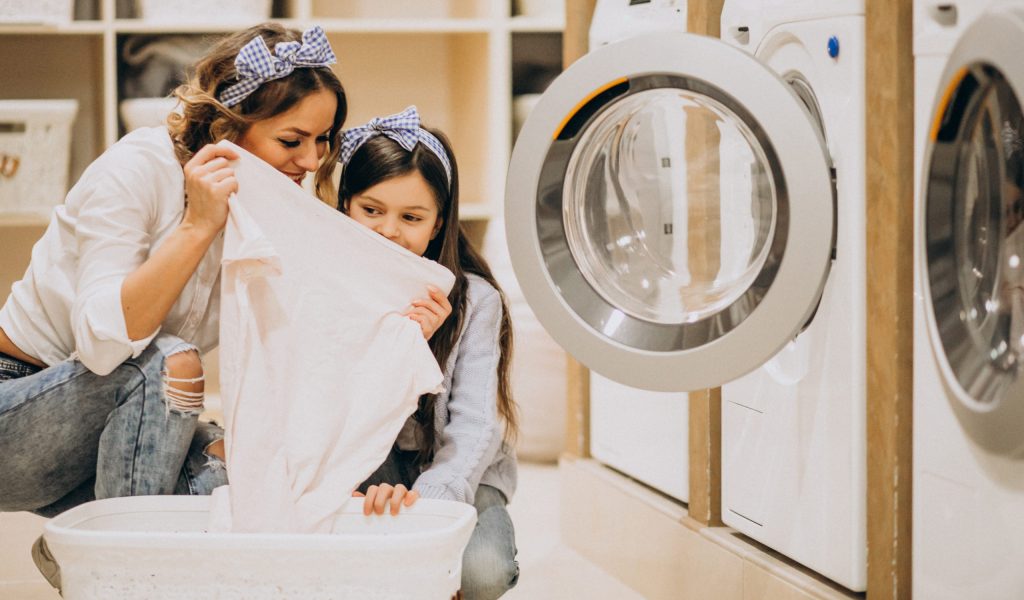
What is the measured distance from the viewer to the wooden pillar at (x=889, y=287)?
1.27 metres

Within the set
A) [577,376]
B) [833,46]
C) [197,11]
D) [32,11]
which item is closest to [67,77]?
[32,11]

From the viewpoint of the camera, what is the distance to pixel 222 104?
57.5 inches

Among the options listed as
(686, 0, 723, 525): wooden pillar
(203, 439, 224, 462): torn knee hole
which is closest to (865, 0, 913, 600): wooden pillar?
(686, 0, 723, 525): wooden pillar

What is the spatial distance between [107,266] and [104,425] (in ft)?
0.63

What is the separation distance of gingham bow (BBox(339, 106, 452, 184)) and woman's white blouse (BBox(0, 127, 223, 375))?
21 cm

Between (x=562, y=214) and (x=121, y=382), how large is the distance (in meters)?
0.57

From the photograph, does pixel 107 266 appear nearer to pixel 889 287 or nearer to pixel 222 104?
pixel 222 104

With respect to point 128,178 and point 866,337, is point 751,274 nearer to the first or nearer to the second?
point 866,337

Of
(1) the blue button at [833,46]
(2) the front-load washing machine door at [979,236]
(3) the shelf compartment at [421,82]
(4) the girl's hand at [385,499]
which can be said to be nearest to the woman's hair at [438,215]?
(4) the girl's hand at [385,499]

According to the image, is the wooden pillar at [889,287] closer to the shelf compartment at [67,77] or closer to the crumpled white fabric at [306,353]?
the crumpled white fabric at [306,353]

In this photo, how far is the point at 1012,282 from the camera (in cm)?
109

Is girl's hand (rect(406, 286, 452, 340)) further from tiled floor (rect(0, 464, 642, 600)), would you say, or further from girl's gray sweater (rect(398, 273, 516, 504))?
tiled floor (rect(0, 464, 642, 600))

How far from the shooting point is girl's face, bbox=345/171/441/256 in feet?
4.93

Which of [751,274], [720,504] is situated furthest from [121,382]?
[720,504]
